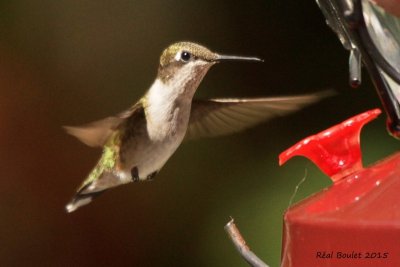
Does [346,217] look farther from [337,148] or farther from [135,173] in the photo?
[135,173]

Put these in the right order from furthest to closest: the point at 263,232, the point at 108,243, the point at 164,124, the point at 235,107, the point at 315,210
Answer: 1. the point at 108,243
2. the point at 263,232
3. the point at 235,107
4. the point at 164,124
5. the point at 315,210

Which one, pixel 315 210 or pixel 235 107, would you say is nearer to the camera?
pixel 315 210

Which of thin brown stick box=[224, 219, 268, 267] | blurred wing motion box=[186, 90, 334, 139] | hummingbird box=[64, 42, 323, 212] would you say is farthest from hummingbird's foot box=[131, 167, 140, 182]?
thin brown stick box=[224, 219, 268, 267]

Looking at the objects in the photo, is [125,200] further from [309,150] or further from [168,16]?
[309,150]

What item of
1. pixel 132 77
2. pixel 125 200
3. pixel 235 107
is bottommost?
pixel 125 200

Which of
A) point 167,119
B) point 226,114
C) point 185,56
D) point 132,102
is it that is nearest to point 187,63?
point 185,56

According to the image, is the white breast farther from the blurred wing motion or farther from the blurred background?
the blurred background

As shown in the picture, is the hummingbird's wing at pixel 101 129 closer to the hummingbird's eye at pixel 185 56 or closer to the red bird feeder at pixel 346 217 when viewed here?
the hummingbird's eye at pixel 185 56

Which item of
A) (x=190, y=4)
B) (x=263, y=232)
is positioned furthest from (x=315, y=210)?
(x=190, y=4)
